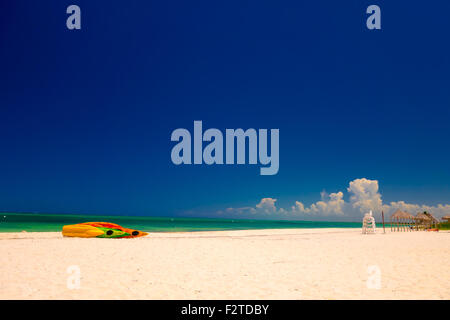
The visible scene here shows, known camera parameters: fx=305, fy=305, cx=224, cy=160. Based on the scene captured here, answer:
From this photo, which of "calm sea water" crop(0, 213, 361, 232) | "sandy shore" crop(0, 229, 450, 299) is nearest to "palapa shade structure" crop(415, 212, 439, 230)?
"calm sea water" crop(0, 213, 361, 232)

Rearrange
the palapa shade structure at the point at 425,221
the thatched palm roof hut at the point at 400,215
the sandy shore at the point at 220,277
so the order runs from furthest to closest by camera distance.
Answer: the palapa shade structure at the point at 425,221 < the thatched palm roof hut at the point at 400,215 < the sandy shore at the point at 220,277

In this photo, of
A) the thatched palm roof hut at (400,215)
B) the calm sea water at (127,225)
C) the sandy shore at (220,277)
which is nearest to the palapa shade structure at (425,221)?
the thatched palm roof hut at (400,215)

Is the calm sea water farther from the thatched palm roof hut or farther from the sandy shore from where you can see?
the sandy shore

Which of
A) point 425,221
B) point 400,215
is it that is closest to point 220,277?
point 400,215

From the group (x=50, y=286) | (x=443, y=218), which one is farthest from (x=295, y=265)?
(x=443, y=218)

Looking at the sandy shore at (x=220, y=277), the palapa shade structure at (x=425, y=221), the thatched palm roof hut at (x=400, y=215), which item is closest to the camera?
the sandy shore at (x=220, y=277)

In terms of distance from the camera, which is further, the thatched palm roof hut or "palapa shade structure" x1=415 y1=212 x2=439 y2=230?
"palapa shade structure" x1=415 y1=212 x2=439 y2=230

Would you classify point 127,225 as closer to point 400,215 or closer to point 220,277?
point 400,215

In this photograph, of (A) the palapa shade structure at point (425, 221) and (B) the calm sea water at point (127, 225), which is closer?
(B) the calm sea water at point (127, 225)

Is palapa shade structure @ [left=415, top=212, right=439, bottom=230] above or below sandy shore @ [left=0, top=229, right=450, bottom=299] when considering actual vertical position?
below

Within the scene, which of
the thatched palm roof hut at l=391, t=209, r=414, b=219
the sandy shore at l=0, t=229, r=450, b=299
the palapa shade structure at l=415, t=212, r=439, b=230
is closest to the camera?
the sandy shore at l=0, t=229, r=450, b=299

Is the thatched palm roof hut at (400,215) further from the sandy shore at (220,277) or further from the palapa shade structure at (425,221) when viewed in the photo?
the sandy shore at (220,277)

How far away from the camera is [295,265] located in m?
9.92
